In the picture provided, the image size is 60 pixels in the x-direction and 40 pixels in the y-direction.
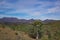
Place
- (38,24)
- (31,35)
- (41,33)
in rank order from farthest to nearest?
(31,35) < (41,33) < (38,24)

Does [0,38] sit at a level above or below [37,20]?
below

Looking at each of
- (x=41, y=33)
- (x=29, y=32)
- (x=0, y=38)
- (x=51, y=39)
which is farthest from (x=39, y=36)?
(x=0, y=38)

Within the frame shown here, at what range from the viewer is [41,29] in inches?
918

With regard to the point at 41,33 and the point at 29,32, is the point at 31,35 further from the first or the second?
the point at 41,33

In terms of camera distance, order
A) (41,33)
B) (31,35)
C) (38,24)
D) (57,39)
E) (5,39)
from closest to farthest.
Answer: (5,39) < (57,39) < (38,24) < (41,33) < (31,35)

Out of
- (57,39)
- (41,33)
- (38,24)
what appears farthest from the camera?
(41,33)

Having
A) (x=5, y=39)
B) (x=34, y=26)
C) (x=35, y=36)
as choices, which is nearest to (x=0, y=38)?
(x=5, y=39)

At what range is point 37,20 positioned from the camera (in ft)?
72.8

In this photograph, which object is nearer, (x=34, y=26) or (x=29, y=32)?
(x=34, y=26)

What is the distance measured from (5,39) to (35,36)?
1103cm

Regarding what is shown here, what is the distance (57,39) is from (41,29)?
4210 millimetres

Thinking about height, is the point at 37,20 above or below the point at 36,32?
above

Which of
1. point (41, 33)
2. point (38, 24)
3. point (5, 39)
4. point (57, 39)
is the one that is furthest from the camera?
point (41, 33)

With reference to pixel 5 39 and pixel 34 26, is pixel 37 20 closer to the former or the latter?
pixel 34 26
